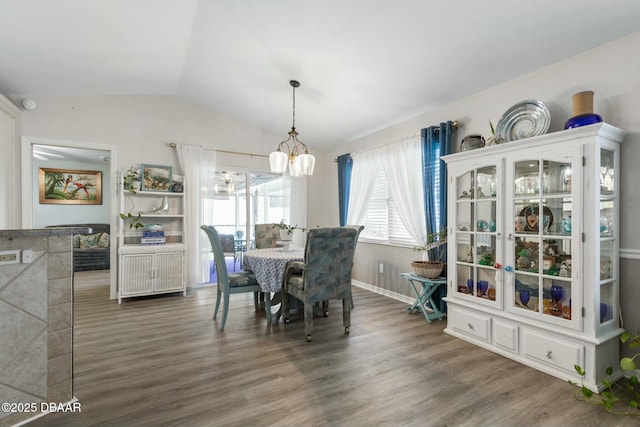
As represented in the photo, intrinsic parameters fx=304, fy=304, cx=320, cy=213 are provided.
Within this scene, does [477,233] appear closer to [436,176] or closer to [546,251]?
[546,251]

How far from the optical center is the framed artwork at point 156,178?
14.5ft

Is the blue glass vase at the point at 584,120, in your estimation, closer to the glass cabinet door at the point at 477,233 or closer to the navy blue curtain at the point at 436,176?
the glass cabinet door at the point at 477,233

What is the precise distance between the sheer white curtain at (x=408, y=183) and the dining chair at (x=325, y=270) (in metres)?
1.29

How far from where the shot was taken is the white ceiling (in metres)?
2.27

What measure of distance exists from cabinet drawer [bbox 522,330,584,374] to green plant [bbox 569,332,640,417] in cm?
7

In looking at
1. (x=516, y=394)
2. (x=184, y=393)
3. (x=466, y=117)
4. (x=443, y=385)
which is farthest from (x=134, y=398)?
(x=466, y=117)

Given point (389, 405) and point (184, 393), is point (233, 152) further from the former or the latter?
point (389, 405)

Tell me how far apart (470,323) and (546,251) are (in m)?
0.92

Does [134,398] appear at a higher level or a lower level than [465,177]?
lower

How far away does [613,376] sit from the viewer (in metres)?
2.16

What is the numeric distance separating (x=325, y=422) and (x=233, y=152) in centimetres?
435

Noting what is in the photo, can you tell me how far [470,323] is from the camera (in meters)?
2.80

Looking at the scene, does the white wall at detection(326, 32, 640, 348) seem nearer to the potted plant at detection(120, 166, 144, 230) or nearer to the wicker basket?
the wicker basket

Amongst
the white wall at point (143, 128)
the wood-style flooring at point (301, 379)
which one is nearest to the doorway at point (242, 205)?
the white wall at point (143, 128)
